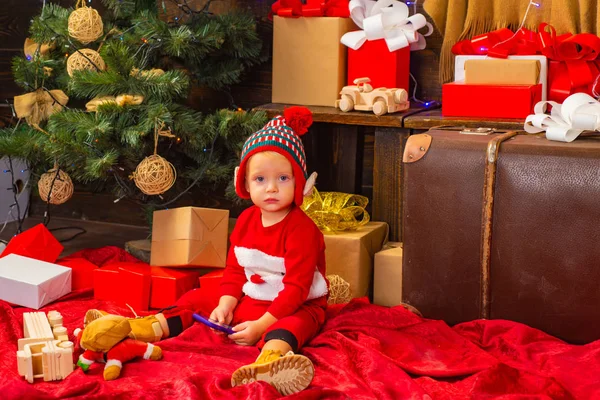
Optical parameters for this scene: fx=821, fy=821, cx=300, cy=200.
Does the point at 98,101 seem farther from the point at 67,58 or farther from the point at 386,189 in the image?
the point at 386,189

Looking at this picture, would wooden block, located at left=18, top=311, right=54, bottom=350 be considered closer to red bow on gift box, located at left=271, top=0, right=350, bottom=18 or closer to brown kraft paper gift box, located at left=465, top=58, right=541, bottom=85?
red bow on gift box, located at left=271, top=0, right=350, bottom=18

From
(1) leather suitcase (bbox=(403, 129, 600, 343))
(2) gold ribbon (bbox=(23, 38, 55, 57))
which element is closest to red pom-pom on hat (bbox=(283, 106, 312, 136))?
(1) leather suitcase (bbox=(403, 129, 600, 343))

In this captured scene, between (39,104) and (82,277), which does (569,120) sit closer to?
(82,277)

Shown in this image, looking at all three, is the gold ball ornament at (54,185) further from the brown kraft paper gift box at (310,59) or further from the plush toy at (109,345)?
the plush toy at (109,345)

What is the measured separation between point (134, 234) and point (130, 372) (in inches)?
58.8

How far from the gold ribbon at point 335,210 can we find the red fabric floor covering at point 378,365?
1.14ft

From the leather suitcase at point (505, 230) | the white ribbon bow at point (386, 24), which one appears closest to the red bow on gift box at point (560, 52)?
the white ribbon bow at point (386, 24)

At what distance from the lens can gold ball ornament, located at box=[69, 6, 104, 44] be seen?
8.41ft

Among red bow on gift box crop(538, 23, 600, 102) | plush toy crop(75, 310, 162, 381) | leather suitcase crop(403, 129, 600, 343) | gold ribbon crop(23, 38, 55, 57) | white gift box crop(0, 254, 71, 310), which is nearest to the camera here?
plush toy crop(75, 310, 162, 381)

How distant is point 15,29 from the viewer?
3504 mm

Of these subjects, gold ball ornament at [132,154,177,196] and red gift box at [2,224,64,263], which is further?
red gift box at [2,224,64,263]

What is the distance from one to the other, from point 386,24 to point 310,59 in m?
0.29

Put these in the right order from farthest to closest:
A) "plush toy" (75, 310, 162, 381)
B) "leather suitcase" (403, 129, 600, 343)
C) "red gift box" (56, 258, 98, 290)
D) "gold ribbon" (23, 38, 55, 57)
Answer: "gold ribbon" (23, 38, 55, 57), "red gift box" (56, 258, 98, 290), "leather suitcase" (403, 129, 600, 343), "plush toy" (75, 310, 162, 381)

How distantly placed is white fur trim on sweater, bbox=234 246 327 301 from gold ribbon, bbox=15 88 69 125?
103 centimetres
